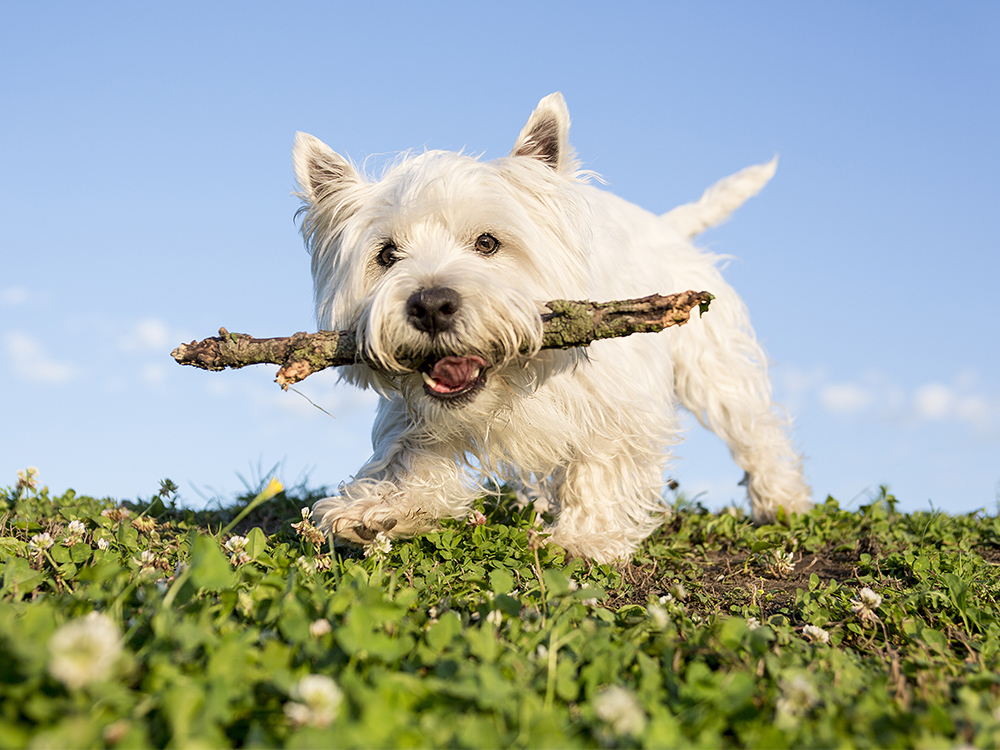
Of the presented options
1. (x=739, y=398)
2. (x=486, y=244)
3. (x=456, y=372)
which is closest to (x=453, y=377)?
(x=456, y=372)

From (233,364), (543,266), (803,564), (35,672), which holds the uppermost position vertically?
(543,266)

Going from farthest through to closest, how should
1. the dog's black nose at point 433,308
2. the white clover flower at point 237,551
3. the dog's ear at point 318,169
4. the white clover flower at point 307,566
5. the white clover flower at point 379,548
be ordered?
the dog's ear at point 318,169 < the white clover flower at point 379,548 < the dog's black nose at point 433,308 < the white clover flower at point 237,551 < the white clover flower at point 307,566

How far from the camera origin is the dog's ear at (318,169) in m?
4.37

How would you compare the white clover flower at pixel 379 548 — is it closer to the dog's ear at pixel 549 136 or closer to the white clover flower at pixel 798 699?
the white clover flower at pixel 798 699

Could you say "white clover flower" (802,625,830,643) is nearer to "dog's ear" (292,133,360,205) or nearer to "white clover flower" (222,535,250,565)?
"white clover flower" (222,535,250,565)

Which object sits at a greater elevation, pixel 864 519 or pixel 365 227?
pixel 365 227

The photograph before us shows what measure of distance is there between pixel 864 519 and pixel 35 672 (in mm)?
5223

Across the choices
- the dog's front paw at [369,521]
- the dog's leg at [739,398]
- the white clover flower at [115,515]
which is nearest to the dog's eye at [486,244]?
the dog's front paw at [369,521]

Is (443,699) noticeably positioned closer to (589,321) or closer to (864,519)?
(589,321)

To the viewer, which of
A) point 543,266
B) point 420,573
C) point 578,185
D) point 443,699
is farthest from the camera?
point 578,185

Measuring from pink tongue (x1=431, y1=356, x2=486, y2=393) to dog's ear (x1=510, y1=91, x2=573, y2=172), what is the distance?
4.34ft

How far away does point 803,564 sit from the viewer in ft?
→ 14.9

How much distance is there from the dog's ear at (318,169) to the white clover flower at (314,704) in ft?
10.5

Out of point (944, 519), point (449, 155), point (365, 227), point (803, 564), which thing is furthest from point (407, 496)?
point (944, 519)
